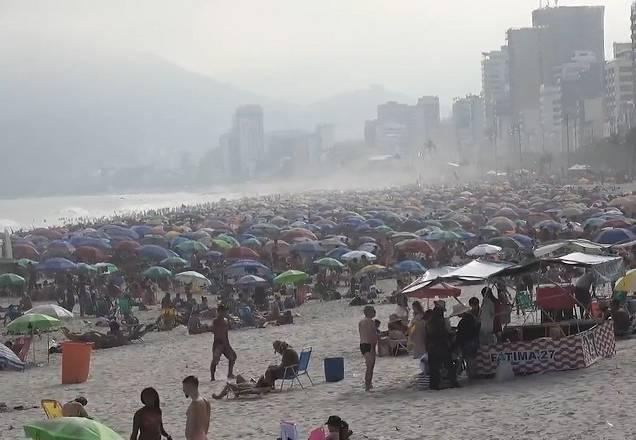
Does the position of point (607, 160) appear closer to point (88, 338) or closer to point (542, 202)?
point (542, 202)

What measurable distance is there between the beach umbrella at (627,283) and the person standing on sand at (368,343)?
3.41 metres

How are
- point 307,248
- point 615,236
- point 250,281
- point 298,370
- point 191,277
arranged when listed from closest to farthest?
point 298,370, point 250,281, point 615,236, point 191,277, point 307,248

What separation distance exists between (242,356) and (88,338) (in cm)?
328

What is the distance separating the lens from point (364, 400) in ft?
35.7

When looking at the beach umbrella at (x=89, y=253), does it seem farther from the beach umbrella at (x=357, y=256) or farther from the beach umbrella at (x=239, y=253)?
the beach umbrella at (x=357, y=256)

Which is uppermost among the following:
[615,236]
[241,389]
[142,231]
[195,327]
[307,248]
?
[615,236]

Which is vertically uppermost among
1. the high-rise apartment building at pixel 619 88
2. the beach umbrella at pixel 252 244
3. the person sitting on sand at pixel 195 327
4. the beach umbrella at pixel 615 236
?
the high-rise apartment building at pixel 619 88

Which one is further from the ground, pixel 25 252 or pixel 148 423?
pixel 148 423

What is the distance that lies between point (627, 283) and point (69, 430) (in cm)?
871

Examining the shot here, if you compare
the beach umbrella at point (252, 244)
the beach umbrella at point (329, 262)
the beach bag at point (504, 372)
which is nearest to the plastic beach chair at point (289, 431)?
the beach bag at point (504, 372)

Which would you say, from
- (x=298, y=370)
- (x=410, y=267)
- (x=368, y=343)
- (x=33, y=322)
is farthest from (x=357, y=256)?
(x=368, y=343)

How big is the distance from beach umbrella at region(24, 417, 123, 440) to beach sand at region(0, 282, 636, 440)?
3421 mm

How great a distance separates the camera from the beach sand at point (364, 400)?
909cm

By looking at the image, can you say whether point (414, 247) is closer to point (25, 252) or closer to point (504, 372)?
point (25, 252)
